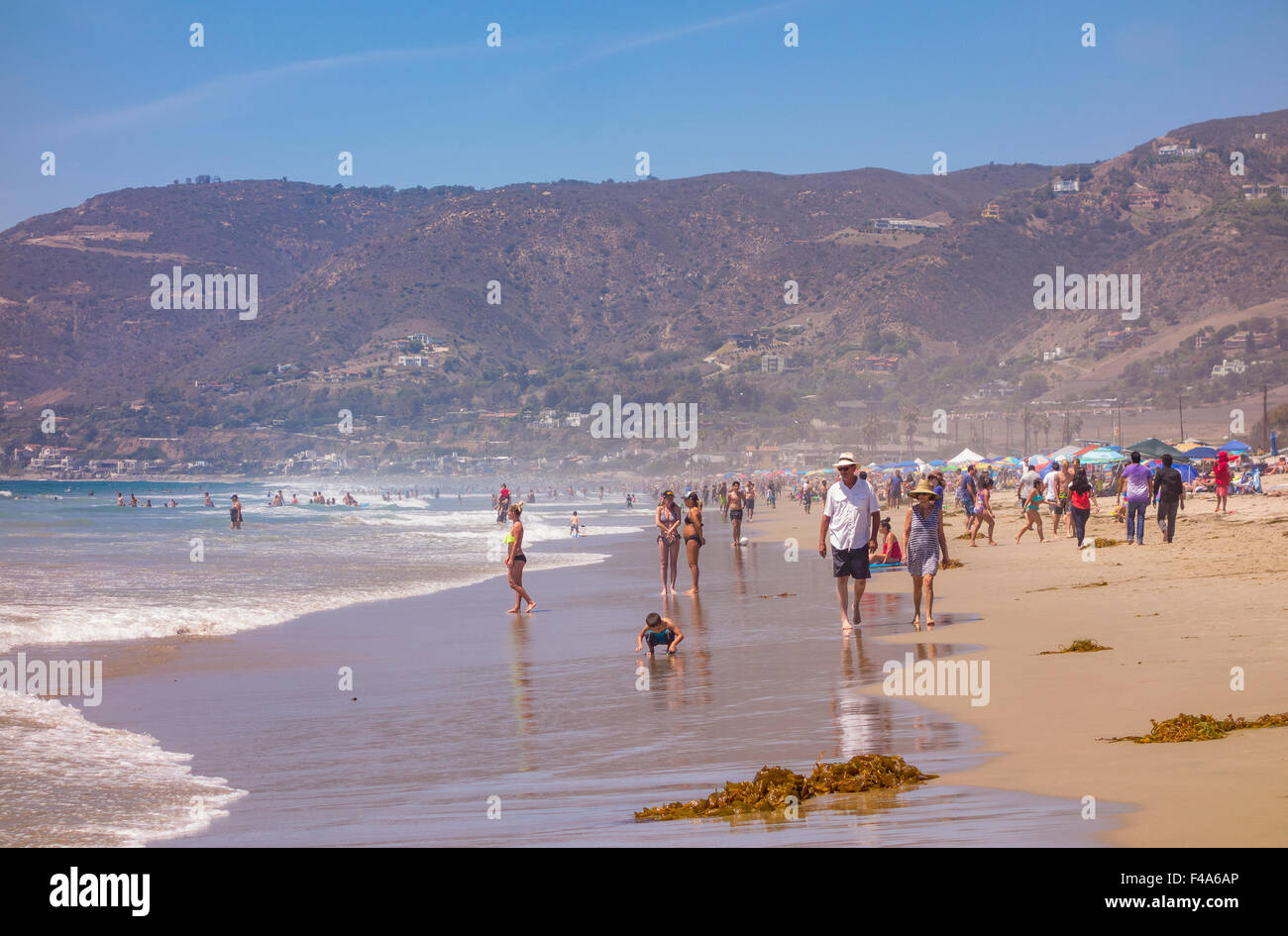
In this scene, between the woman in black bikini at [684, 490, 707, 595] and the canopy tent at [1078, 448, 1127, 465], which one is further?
the canopy tent at [1078, 448, 1127, 465]

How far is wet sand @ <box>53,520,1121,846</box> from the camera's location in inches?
199

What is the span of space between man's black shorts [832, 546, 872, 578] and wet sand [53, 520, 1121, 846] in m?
0.74

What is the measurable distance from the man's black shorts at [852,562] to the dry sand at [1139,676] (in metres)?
0.75

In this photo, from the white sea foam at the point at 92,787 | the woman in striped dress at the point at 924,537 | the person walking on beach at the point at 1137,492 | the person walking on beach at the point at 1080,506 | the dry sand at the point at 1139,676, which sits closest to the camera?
the dry sand at the point at 1139,676

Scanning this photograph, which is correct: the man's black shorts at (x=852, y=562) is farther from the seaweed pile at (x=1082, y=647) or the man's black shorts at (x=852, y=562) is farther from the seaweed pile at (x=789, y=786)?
the seaweed pile at (x=789, y=786)

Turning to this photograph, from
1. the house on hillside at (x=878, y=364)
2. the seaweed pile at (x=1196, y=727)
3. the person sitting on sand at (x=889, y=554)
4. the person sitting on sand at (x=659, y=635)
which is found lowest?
the person sitting on sand at (x=659, y=635)

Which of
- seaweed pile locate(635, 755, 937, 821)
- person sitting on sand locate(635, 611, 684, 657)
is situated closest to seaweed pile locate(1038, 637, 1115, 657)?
person sitting on sand locate(635, 611, 684, 657)

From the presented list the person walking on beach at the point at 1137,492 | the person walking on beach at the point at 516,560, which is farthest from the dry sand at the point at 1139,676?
the person walking on beach at the point at 516,560

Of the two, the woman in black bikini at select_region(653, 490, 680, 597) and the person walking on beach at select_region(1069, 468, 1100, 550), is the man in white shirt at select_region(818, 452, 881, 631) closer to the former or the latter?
the woman in black bikini at select_region(653, 490, 680, 597)

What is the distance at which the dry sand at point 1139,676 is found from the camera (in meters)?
4.63

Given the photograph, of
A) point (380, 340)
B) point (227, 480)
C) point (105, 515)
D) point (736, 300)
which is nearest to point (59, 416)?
point (227, 480)

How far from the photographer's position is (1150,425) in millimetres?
102250
